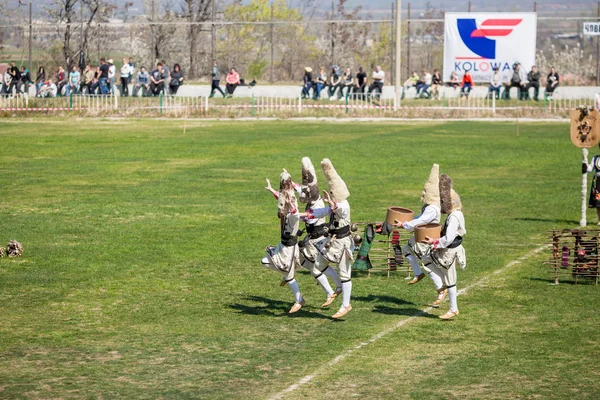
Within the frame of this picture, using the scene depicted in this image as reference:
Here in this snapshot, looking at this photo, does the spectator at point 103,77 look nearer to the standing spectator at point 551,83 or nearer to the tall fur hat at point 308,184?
the standing spectator at point 551,83

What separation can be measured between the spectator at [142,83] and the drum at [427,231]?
40.2m

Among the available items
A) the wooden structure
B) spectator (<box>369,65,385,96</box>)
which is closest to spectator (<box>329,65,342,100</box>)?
spectator (<box>369,65,385,96</box>)

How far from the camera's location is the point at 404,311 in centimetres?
1350

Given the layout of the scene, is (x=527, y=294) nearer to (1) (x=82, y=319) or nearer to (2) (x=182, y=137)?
(1) (x=82, y=319)

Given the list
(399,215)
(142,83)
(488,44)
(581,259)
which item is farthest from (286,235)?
(488,44)

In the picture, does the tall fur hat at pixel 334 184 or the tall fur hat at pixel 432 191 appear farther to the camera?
the tall fur hat at pixel 432 191

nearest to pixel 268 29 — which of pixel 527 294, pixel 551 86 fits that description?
pixel 551 86

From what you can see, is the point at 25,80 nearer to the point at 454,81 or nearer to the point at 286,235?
the point at 454,81

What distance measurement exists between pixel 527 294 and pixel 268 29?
53117mm

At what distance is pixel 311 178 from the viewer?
12828 mm

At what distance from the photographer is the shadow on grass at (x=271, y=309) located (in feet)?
43.5

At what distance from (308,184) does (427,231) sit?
66.2 inches

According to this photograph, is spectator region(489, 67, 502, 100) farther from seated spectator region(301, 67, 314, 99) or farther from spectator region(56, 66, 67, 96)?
spectator region(56, 66, 67, 96)

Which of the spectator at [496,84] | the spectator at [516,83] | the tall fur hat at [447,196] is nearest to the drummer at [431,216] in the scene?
the tall fur hat at [447,196]
